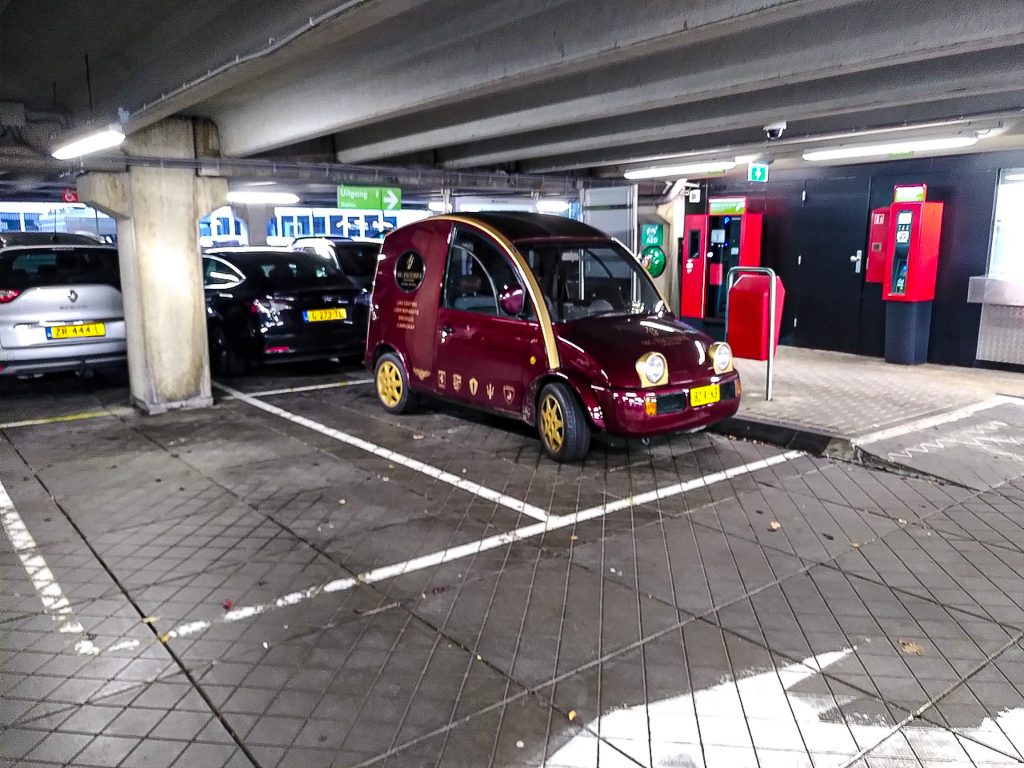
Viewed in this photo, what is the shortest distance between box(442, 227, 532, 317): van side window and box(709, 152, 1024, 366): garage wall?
648cm

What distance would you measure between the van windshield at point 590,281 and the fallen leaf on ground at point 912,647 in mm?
3557

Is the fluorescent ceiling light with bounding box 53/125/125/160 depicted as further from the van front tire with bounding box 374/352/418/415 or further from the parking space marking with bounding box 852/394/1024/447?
the parking space marking with bounding box 852/394/1024/447

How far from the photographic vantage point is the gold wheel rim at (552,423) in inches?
240

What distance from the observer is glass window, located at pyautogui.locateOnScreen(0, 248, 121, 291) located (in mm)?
7996

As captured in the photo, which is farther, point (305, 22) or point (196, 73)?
point (196, 73)

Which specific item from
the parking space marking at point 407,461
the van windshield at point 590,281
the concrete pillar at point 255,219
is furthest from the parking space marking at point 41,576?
the concrete pillar at point 255,219

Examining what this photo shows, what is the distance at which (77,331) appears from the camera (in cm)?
826

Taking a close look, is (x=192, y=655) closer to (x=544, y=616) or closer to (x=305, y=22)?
(x=544, y=616)

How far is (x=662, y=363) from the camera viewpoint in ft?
19.4

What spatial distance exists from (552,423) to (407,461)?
A: 4.01ft

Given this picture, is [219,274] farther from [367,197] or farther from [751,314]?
[751,314]

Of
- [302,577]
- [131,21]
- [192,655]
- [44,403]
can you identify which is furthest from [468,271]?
[44,403]

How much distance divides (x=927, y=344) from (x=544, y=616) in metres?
8.63

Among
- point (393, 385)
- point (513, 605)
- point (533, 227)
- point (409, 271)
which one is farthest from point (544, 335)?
point (513, 605)
